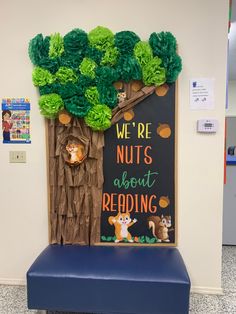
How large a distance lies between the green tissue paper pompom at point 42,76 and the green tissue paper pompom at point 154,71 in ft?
2.24

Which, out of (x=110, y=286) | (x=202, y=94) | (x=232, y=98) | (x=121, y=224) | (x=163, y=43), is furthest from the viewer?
(x=232, y=98)

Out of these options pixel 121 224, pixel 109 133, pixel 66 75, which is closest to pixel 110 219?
pixel 121 224

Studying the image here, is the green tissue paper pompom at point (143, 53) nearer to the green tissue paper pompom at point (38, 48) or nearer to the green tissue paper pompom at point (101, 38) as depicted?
the green tissue paper pompom at point (101, 38)

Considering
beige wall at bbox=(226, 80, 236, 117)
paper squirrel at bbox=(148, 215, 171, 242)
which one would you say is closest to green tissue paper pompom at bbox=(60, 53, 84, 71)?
paper squirrel at bbox=(148, 215, 171, 242)

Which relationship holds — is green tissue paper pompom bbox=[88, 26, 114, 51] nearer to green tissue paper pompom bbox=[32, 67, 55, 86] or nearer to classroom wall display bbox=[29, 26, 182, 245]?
classroom wall display bbox=[29, 26, 182, 245]

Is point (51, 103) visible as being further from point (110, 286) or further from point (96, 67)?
point (110, 286)

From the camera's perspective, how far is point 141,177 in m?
2.04

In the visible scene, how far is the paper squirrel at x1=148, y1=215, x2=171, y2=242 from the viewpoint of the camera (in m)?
2.05

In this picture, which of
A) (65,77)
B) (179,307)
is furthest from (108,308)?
(65,77)

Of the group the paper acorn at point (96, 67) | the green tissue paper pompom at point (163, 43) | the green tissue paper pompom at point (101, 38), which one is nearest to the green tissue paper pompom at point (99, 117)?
the paper acorn at point (96, 67)

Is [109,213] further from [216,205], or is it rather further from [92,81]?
[92,81]

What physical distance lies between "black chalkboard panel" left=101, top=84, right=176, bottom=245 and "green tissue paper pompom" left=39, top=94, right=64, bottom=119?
41 centimetres

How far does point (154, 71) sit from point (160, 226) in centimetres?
115

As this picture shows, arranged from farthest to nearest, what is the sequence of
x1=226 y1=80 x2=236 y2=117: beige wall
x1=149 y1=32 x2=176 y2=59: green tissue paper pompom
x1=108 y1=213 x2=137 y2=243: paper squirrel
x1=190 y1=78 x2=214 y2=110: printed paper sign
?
x1=226 y1=80 x2=236 y2=117: beige wall, x1=108 y1=213 x2=137 y2=243: paper squirrel, x1=190 y1=78 x2=214 y2=110: printed paper sign, x1=149 y1=32 x2=176 y2=59: green tissue paper pompom
